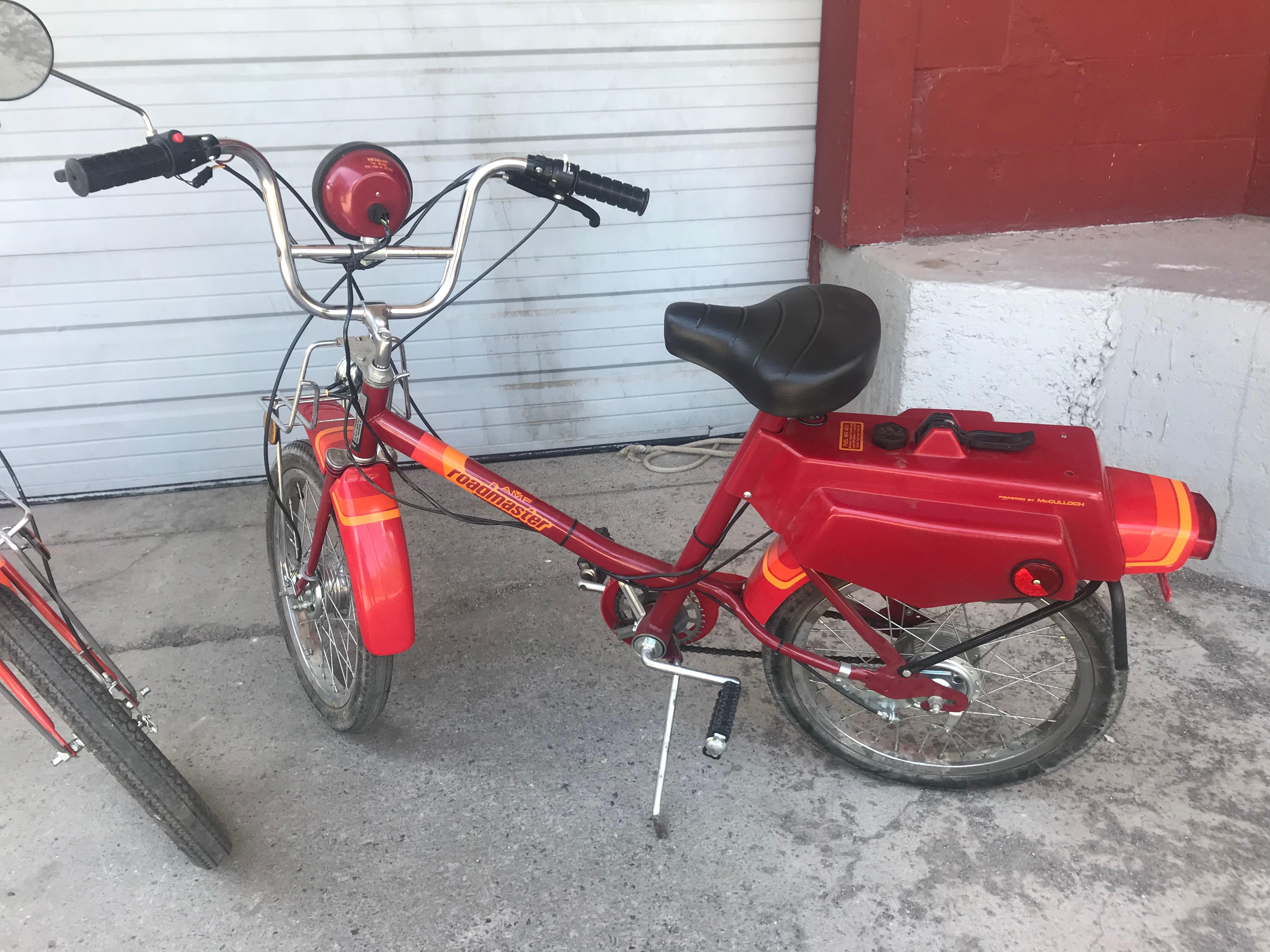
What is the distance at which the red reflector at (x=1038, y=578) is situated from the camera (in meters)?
1.54

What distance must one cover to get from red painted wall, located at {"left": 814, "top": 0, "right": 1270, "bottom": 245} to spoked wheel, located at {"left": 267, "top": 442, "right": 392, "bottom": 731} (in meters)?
2.12

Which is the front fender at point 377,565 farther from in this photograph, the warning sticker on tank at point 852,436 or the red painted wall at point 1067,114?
the red painted wall at point 1067,114

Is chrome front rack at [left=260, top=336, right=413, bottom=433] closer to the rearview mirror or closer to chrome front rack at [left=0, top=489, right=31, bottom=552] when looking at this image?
chrome front rack at [left=0, top=489, right=31, bottom=552]

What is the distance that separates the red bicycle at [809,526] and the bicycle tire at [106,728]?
0.42m

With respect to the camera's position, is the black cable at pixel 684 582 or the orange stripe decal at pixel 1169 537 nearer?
the orange stripe decal at pixel 1169 537

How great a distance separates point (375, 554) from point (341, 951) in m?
0.80

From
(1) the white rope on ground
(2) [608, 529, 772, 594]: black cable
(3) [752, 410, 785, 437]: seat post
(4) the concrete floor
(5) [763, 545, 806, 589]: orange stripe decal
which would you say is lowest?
(4) the concrete floor

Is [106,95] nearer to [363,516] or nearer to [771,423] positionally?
[363,516]

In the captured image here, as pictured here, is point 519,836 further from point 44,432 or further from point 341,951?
point 44,432

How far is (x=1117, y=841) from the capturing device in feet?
6.06

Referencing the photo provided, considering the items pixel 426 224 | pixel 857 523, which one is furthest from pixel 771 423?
pixel 426 224

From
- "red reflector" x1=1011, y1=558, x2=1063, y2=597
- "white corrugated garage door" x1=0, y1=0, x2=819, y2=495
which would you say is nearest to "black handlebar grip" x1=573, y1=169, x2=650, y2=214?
"red reflector" x1=1011, y1=558, x2=1063, y2=597

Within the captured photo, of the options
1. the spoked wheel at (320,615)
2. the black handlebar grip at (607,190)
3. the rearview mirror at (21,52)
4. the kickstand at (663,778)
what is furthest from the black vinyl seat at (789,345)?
the rearview mirror at (21,52)

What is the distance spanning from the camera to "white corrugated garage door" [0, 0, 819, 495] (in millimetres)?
2998
